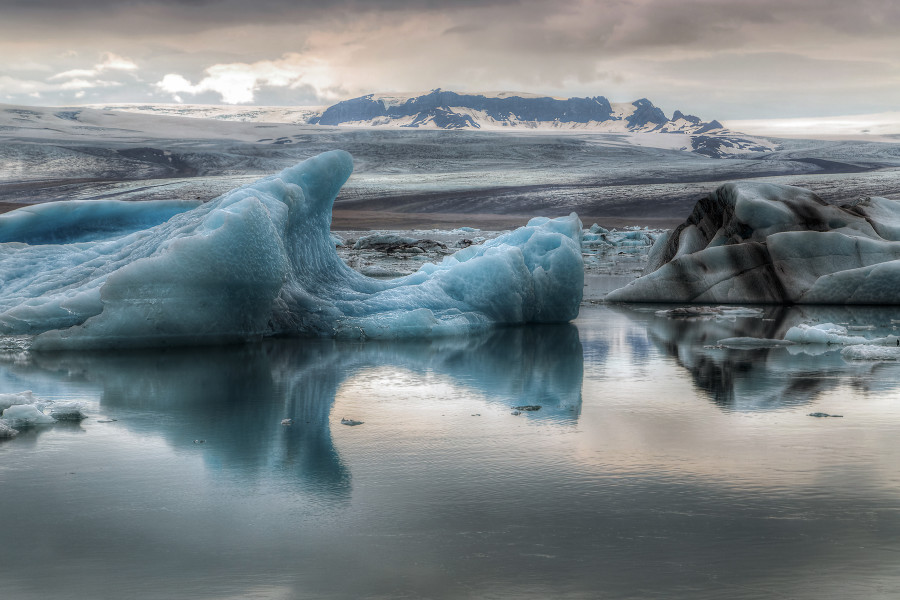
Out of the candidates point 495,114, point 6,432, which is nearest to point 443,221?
point 6,432

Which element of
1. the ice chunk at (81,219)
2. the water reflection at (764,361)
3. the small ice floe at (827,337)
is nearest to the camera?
the water reflection at (764,361)

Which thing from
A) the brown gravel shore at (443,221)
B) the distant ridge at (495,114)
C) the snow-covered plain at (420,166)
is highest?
the distant ridge at (495,114)

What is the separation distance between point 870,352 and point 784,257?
4.34 metres

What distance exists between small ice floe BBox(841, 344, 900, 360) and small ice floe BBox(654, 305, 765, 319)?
288cm

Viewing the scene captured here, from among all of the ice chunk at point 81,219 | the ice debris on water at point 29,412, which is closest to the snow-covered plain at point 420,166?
the ice chunk at point 81,219

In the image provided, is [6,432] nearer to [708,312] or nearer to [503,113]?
[708,312]

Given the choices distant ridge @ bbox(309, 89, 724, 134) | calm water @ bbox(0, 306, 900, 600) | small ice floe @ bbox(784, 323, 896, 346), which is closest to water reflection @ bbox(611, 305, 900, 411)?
calm water @ bbox(0, 306, 900, 600)

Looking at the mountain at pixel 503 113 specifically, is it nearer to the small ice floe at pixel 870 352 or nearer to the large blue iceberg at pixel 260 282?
the large blue iceberg at pixel 260 282

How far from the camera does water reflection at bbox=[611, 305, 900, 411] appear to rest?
523cm

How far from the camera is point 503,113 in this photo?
174375 mm

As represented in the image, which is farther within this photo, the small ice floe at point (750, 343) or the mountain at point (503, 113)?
the mountain at point (503, 113)

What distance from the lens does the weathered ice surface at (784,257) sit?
10359 mm

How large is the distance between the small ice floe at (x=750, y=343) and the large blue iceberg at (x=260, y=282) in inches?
65.8

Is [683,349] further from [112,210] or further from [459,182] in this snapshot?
[459,182]
